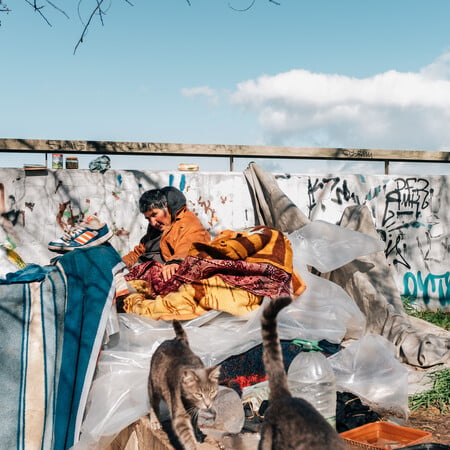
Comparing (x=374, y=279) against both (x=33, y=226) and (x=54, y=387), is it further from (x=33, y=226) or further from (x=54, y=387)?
(x=33, y=226)

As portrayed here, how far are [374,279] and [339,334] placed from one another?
156 centimetres

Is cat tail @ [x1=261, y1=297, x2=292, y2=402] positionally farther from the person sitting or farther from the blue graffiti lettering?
the blue graffiti lettering

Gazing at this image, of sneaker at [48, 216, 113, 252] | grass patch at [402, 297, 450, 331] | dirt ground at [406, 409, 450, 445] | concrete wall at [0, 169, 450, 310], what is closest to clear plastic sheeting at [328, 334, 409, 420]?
dirt ground at [406, 409, 450, 445]

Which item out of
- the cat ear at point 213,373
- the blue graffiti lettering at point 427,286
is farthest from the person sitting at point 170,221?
the blue graffiti lettering at point 427,286

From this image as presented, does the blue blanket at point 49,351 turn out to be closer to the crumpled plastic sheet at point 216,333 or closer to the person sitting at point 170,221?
the crumpled plastic sheet at point 216,333

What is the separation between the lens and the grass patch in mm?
6855

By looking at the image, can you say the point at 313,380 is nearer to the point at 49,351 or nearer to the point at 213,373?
the point at 213,373

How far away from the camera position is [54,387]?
3.37 meters

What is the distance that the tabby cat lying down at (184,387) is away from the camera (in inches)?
105

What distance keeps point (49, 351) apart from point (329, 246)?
2518 millimetres

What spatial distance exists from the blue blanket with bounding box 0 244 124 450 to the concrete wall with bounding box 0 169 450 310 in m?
3.04

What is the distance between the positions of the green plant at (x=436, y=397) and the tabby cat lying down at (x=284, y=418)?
218cm

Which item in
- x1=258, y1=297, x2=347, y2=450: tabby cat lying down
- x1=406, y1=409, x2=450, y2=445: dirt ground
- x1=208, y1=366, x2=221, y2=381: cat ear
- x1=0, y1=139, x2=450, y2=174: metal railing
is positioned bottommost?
x1=406, y1=409, x2=450, y2=445: dirt ground

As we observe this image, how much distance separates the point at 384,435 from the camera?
9.84ft
